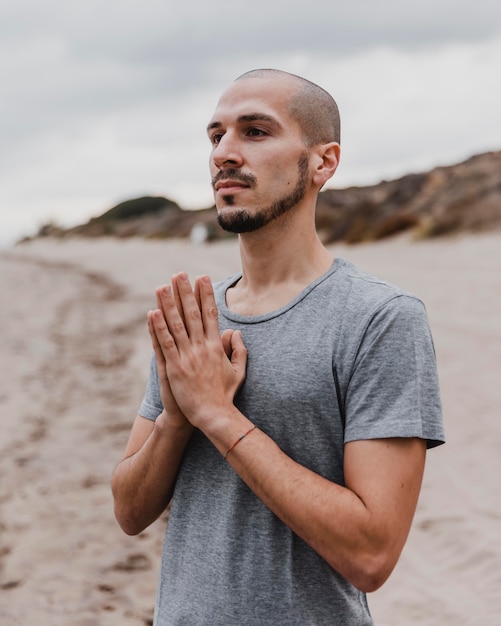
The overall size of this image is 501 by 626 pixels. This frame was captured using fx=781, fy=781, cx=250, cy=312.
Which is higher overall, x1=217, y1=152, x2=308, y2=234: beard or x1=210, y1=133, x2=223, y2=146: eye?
x1=210, y1=133, x2=223, y2=146: eye

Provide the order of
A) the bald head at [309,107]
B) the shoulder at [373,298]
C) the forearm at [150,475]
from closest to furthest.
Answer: the shoulder at [373,298] → the forearm at [150,475] → the bald head at [309,107]

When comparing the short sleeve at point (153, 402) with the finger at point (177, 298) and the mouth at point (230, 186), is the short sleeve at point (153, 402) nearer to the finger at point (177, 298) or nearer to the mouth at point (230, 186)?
the finger at point (177, 298)

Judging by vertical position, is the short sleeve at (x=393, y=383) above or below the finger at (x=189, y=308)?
below

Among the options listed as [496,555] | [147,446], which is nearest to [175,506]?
[147,446]

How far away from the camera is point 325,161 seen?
1.90m

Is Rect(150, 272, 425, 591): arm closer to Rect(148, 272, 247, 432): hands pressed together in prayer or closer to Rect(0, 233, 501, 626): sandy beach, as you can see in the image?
Rect(148, 272, 247, 432): hands pressed together in prayer

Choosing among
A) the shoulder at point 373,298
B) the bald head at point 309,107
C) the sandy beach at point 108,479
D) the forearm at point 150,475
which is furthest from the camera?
the sandy beach at point 108,479

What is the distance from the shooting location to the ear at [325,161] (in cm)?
188

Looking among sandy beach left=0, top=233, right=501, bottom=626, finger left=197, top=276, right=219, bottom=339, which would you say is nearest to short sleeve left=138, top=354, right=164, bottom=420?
finger left=197, top=276, right=219, bottom=339

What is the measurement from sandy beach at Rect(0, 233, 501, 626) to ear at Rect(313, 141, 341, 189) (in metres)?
2.75

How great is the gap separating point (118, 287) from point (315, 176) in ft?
55.6

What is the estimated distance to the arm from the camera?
153 centimetres

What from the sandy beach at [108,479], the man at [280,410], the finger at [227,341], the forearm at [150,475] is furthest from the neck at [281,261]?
the sandy beach at [108,479]

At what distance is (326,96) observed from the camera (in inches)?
77.1
